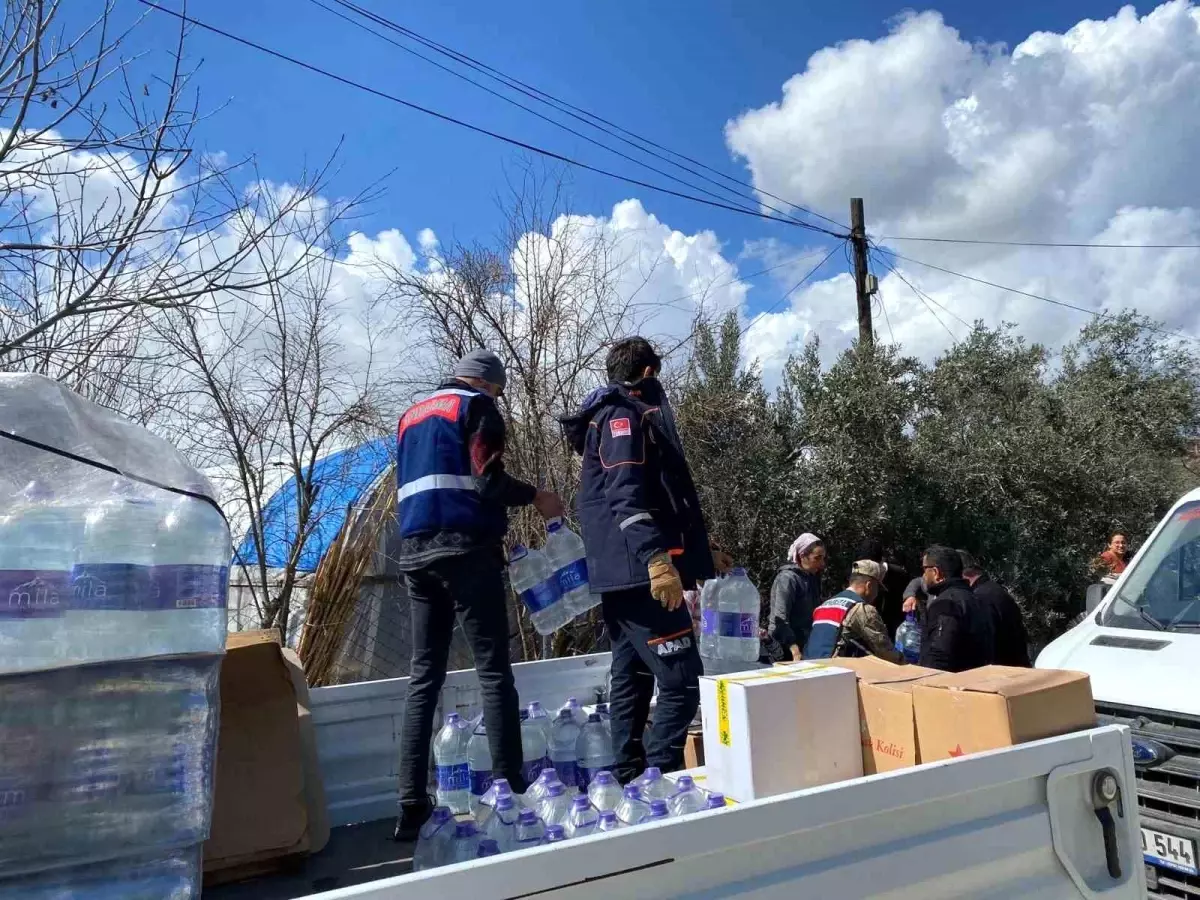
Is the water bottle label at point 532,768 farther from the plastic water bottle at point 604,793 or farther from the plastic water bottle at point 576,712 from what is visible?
the plastic water bottle at point 604,793

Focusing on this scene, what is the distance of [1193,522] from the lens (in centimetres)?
426

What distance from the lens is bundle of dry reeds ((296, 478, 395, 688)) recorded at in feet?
22.0

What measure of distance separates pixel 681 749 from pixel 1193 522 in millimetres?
2962

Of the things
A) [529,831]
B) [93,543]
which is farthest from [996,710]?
[93,543]

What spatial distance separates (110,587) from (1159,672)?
3.57 m

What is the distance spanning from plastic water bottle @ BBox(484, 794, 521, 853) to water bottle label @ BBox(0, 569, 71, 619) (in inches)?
53.2

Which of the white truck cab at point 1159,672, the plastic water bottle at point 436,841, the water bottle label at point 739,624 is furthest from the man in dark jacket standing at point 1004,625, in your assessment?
the plastic water bottle at point 436,841

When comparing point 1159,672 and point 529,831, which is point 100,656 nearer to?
point 529,831

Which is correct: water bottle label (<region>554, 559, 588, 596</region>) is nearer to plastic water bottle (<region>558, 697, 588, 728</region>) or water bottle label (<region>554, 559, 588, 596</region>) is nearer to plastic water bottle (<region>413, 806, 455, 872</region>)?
plastic water bottle (<region>558, 697, 588, 728</region>)

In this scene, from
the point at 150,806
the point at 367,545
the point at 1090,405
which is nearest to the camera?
the point at 150,806

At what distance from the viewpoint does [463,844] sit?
248cm

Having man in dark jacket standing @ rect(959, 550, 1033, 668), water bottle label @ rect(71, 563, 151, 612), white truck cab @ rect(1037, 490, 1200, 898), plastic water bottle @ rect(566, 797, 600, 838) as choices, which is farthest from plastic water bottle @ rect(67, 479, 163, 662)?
man in dark jacket standing @ rect(959, 550, 1033, 668)

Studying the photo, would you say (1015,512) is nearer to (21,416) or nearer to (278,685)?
(278,685)

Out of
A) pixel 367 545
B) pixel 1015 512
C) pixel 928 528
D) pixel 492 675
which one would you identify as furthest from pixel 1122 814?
pixel 1015 512
